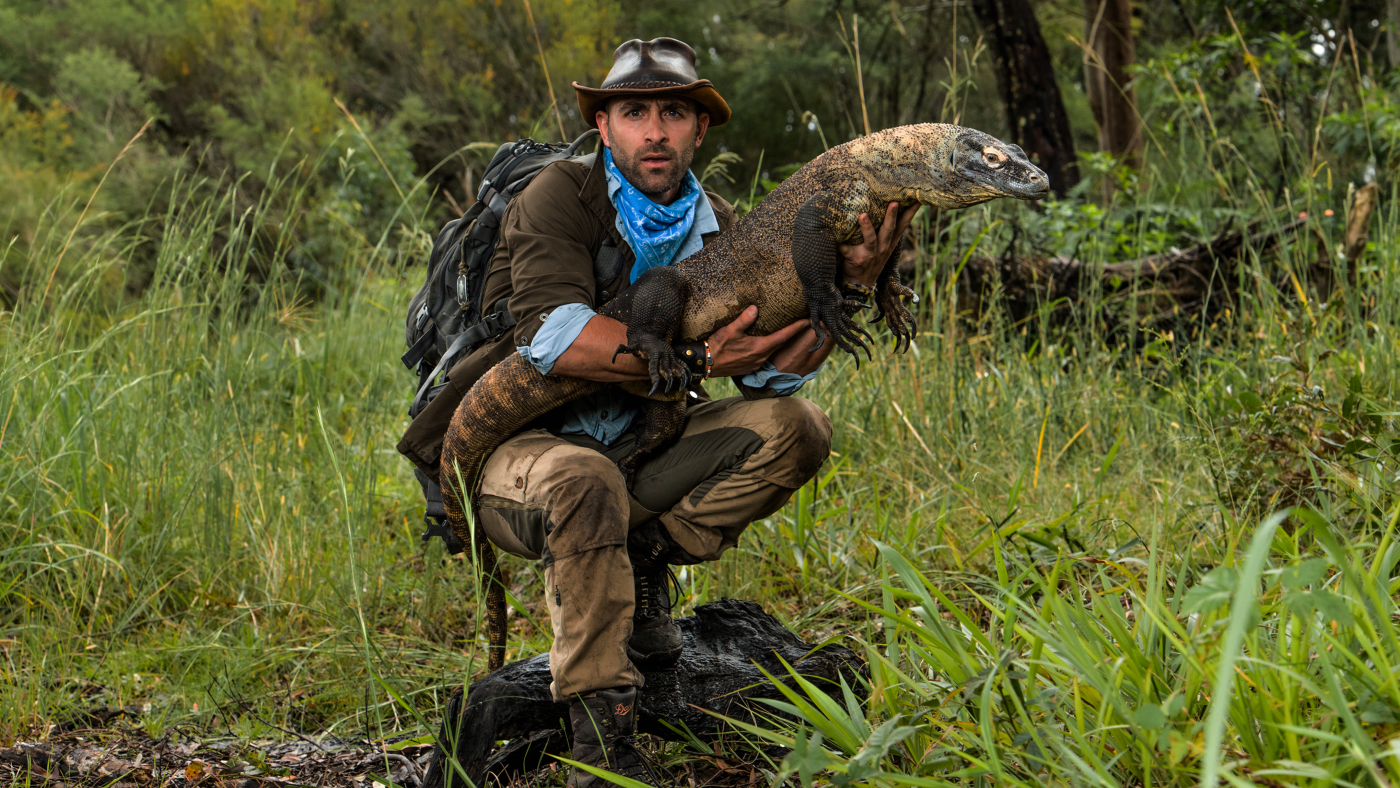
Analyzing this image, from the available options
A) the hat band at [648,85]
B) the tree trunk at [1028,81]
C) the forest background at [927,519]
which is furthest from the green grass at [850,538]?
the tree trunk at [1028,81]

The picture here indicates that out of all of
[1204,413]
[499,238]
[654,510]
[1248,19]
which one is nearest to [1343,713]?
[654,510]

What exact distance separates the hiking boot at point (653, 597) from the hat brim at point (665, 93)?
1.14 meters

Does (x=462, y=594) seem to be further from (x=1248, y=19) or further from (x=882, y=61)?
(x=882, y=61)

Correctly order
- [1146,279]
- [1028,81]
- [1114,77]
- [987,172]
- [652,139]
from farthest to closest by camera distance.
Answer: [1114,77], [1028,81], [1146,279], [652,139], [987,172]

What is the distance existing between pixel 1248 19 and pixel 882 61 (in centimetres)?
683

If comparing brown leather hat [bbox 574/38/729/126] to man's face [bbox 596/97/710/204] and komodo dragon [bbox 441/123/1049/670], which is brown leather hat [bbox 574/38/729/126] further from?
komodo dragon [bbox 441/123/1049/670]

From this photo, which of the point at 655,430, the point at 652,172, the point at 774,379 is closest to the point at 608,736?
the point at 655,430

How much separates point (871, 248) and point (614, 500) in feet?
2.94

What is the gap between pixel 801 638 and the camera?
3.17 metres

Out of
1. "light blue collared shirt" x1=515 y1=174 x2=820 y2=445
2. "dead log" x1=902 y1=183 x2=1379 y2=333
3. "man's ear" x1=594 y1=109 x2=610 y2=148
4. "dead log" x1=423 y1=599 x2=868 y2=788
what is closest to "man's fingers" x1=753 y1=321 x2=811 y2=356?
"light blue collared shirt" x1=515 y1=174 x2=820 y2=445

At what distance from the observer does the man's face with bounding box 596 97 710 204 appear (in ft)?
8.81

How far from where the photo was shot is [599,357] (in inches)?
98.5

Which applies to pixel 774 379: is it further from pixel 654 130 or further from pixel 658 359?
pixel 654 130

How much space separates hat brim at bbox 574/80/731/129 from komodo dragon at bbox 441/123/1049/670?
33cm
